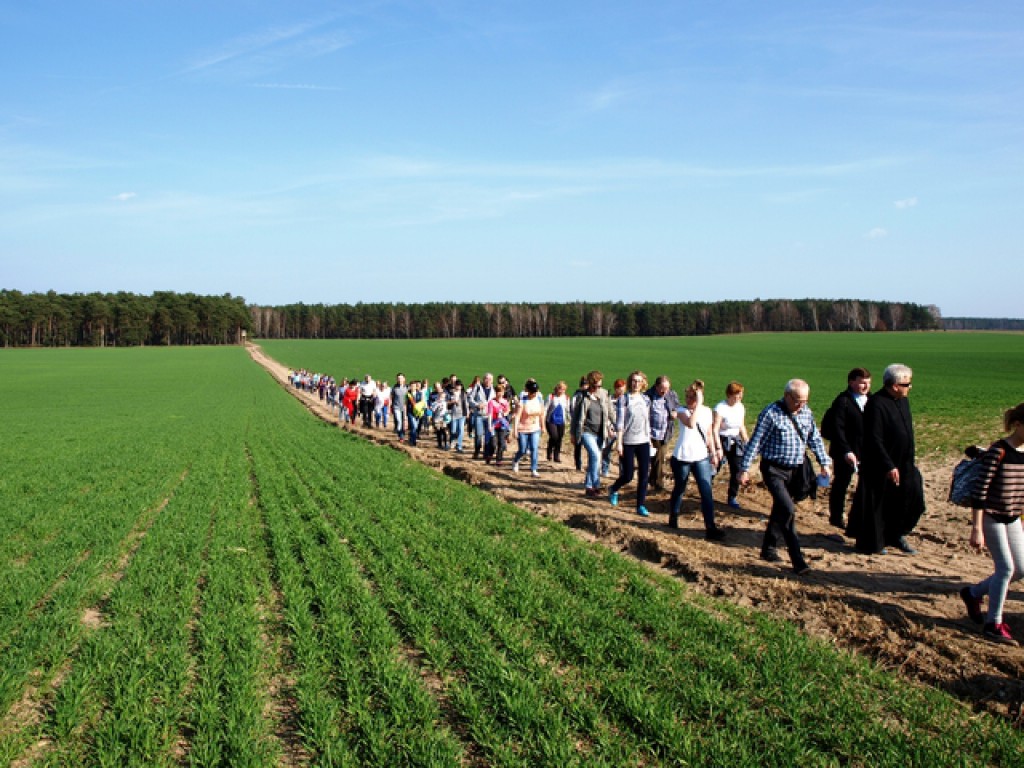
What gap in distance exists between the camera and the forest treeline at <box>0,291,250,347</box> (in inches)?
4555

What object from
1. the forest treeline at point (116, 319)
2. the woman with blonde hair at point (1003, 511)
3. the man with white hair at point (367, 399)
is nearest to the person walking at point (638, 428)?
the woman with blonde hair at point (1003, 511)

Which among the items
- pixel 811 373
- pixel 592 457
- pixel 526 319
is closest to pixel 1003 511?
pixel 592 457

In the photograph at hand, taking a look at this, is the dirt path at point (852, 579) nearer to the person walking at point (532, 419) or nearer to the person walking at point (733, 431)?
the person walking at point (733, 431)

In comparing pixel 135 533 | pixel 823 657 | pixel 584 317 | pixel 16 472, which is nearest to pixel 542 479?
pixel 135 533

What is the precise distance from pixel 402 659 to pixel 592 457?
652cm

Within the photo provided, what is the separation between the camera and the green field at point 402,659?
3.86 m

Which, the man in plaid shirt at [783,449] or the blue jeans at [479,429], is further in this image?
the blue jeans at [479,429]

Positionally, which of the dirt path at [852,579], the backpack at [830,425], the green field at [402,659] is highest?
the backpack at [830,425]

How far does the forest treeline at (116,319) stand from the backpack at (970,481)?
134 meters

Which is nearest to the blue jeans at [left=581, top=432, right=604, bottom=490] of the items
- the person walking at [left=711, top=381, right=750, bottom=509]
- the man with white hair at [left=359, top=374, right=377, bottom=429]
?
the person walking at [left=711, top=381, right=750, bottom=509]

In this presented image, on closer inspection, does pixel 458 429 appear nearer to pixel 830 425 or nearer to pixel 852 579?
pixel 830 425

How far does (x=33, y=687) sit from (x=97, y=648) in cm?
46

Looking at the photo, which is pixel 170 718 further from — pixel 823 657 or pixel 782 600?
pixel 782 600

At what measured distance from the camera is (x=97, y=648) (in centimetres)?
509
